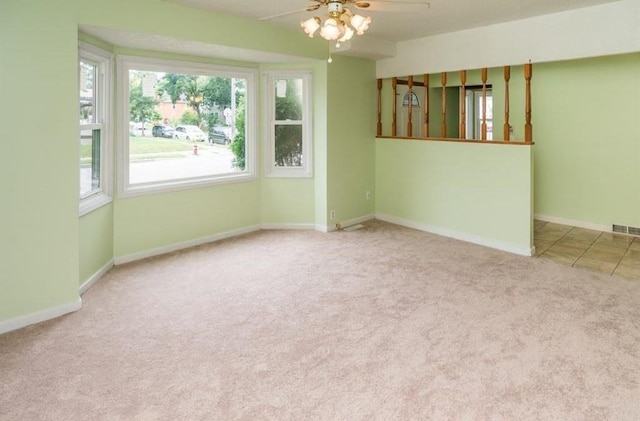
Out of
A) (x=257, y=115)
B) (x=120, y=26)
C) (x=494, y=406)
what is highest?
(x=120, y=26)

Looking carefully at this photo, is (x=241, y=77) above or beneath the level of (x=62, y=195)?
above

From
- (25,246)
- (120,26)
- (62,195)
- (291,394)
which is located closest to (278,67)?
(120,26)

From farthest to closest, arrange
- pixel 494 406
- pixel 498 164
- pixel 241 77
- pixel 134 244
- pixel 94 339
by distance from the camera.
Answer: pixel 241 77, pixel 498 164, pixel 134 244, pixel 94 339, pixel 494 406

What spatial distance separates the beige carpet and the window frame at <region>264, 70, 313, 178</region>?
177cm

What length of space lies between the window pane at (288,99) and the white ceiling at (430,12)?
3.31 ft

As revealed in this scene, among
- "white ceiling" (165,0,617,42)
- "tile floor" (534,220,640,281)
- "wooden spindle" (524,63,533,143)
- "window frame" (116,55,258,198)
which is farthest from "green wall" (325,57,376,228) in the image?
"tile floor" (534,220,640,281)

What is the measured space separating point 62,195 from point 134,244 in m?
1.49

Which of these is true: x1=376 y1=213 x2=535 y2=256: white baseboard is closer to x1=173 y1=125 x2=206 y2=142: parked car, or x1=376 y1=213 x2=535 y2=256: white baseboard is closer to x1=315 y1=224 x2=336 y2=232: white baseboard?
x1=315 y1=224 x2=336 y2=232: white baseboard

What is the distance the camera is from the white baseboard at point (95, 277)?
3.77 metres

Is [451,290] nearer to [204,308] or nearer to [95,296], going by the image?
[204,308]

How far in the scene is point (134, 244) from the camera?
15.4 ft

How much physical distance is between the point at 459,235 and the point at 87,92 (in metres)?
4.29

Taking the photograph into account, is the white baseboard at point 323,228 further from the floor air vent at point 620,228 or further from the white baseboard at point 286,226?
the floor air vent at point 620,228

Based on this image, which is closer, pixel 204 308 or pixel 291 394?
pixel 291 394
